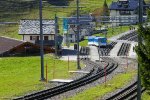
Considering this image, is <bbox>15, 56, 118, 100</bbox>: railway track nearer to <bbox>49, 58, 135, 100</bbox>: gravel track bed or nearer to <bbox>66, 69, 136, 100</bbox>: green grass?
<bbox>49, 58, 135, 100</bbox>: gravel track bed

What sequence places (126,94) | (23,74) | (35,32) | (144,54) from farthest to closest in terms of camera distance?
(35,32)
(23,74)
(126,94)
(144,54)

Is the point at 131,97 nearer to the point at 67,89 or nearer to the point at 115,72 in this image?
the point at 67,89

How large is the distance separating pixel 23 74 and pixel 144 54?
2331cm

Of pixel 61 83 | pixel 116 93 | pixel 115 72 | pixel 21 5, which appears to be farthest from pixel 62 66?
pixel 21 5

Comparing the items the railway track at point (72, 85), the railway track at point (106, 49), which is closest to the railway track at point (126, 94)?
the railway track at point (72, 85)

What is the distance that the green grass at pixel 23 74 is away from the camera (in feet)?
103

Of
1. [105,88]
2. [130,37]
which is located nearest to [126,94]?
[105,88]

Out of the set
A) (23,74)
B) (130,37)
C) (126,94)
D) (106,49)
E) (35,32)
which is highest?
(35,32)

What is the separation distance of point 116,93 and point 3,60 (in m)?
27.5

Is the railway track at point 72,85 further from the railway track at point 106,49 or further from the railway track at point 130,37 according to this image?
the railway track at point 130,37

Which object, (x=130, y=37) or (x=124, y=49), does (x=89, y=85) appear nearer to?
(x=124, y=49)

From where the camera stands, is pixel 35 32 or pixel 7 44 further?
pixel 35 32

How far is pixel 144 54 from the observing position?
18359mm

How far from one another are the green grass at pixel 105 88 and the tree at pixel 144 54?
8907 mm
